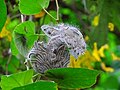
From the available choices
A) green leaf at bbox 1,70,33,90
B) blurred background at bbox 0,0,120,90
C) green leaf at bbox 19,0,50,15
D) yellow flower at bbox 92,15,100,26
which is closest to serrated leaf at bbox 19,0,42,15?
green leaf at bbox 19,0,50,15

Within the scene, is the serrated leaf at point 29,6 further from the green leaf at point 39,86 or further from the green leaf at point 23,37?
the green leaf at point 39,86

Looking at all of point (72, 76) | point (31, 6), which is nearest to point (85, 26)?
point (31, 6)

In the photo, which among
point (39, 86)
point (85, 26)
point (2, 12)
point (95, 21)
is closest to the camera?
point (39, 86)

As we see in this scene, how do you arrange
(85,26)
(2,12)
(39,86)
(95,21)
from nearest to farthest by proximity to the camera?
1. (39,86)
2. (2,12)
3. (95,21)
4. (85,26)

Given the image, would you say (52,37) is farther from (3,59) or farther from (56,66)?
(3,59)

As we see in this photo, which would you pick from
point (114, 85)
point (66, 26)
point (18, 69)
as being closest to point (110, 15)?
point (18, 69)

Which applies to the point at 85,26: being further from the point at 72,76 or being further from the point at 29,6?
the point at 72,76
